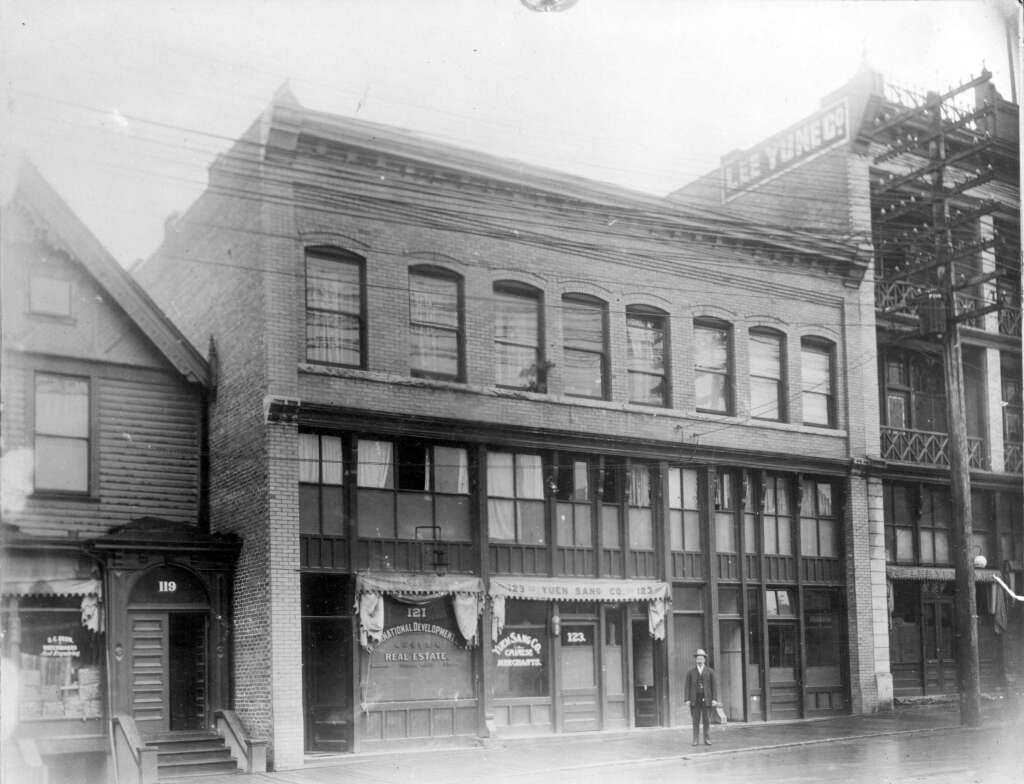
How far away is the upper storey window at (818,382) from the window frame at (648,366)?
3870 mm

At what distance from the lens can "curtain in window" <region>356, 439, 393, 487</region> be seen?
18016 millimetres

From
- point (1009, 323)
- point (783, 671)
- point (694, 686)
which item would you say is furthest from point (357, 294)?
point (1009, 323)

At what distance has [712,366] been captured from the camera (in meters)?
22.4

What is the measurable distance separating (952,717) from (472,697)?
1107 centimetres

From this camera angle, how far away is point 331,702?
17.7 metres

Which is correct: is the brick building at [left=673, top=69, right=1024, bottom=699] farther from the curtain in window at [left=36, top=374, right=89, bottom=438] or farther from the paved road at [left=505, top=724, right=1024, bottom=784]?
the curtain in window at [left=36, top=374, right=89, bottom=438]

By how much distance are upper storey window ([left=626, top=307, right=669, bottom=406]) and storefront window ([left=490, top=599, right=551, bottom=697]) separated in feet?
13.6

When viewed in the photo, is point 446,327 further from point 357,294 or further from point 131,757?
point 131,757

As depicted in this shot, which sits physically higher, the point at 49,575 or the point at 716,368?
the point at 716,368

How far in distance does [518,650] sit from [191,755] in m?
5.97

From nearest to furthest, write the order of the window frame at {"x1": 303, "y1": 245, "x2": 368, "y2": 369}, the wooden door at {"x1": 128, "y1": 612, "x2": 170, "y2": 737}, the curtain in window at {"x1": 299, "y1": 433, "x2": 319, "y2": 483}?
the wooden door at {"x1": 128, "y1": 612, "x2": 170, "y2": 737}
the window frame at {"x1": 303, "y1": 245, "x2": 368, "y2": 369}
the curtain in window at {"x1": 299, "y1": 433, "x2": 319, "y2": 483}

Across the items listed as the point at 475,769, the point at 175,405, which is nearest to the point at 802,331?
the point at 475,769

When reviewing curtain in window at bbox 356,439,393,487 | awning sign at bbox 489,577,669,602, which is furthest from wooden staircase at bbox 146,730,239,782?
awning sign at bbox 489,577,669,602

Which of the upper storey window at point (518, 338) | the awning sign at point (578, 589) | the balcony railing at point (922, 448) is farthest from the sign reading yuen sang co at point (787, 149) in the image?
the awning sign at point (578, 589)
